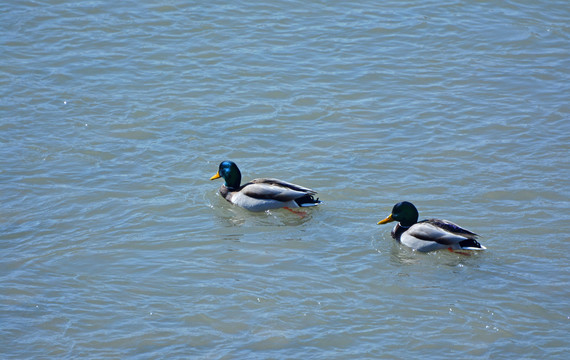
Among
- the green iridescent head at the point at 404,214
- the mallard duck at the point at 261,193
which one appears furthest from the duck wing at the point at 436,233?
the mallard duck at the point at 261,193

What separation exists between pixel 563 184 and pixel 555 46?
5385 millimetres

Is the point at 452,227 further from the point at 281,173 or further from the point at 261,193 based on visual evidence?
the point at 281,173

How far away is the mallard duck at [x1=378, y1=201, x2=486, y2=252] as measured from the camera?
10086 mm

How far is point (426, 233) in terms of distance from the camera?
10422 millimetres

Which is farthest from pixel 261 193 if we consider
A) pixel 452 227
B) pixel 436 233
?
pixel 452 227

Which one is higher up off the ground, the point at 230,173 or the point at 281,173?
the point at 230,173

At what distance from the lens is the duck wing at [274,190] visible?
1141 cm

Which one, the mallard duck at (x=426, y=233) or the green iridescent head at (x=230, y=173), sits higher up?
the green iridescent head at (x=230, y=173)

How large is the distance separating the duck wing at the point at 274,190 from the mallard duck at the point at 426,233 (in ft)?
3.93

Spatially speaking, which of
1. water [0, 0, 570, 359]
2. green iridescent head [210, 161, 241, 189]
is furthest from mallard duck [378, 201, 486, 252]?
green iridescent head [210, 161, 241, 189]

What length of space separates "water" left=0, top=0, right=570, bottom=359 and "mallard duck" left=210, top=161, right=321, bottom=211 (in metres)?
0.20

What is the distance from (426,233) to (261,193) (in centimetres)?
249

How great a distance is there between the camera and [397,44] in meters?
16.7

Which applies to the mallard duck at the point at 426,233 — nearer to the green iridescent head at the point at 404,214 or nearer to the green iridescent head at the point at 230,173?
the green iridescent head at the point at 404,214
